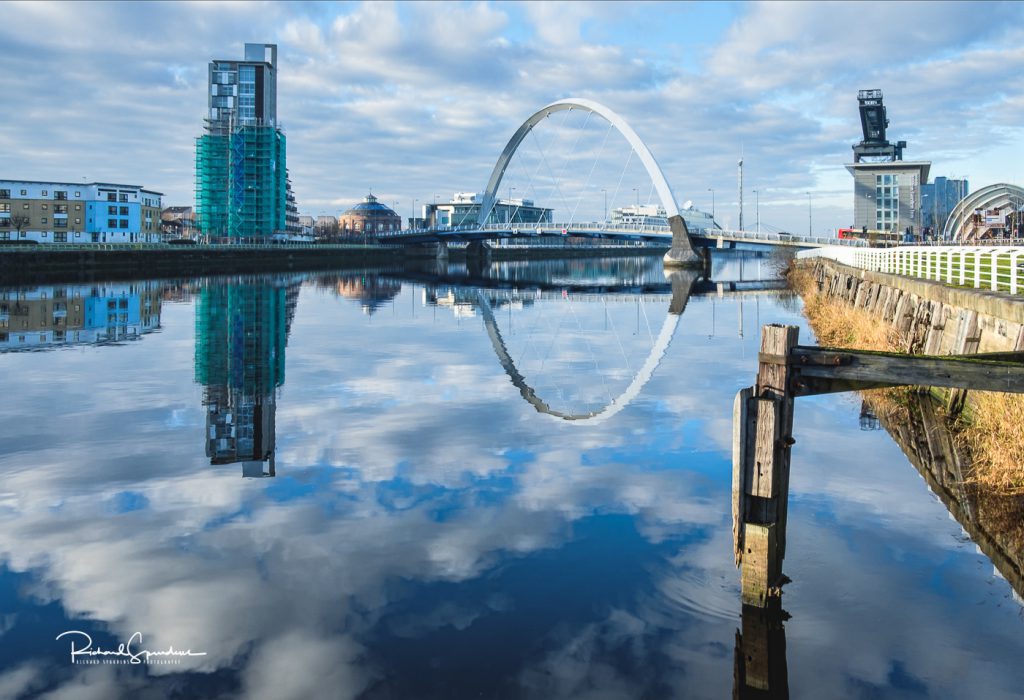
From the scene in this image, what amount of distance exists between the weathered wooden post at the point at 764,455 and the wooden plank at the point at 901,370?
0.59 feet

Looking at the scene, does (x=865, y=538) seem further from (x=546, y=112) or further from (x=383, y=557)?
(x=546, y=112)

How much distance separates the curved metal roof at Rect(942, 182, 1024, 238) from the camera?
238 feet

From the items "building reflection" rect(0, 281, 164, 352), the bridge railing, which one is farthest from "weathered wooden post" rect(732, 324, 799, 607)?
"building reflection" rect(0, 281, 164, 352)

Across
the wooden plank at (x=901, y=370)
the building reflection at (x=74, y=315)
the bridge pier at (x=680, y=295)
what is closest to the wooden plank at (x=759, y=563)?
the wooden plank at (x=901, y=370)

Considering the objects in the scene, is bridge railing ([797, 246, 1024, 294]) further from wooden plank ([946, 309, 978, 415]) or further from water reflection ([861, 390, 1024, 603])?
water reflection ([861, 390, 1024, 603])

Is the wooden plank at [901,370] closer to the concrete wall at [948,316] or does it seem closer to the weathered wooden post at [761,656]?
the weathered wooden post at [761,656]

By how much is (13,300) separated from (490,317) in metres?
20.0

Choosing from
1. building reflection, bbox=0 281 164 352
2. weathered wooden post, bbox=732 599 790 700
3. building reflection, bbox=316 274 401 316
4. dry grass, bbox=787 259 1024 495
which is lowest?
weathered wooden post, bbox=732 599 790 700

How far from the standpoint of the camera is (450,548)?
8258mm

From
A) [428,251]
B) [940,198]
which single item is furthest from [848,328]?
[940,198]

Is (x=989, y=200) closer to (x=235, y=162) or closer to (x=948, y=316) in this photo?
(x=948, y=316)

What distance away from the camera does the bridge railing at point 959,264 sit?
576 inches

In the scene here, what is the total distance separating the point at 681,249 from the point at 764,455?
269 ft

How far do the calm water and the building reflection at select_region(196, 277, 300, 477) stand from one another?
11 cm
